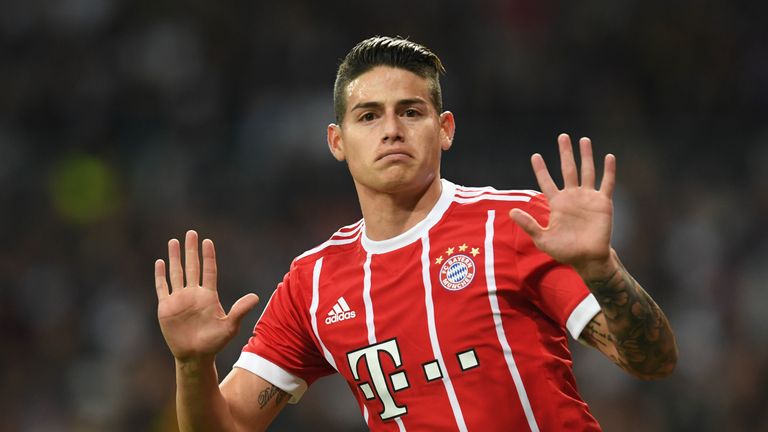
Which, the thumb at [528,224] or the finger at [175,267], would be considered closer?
the thumb at [528,224]

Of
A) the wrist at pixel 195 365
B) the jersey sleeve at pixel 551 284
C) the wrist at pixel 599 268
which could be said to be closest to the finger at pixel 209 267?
the wrist at pixel 195 365

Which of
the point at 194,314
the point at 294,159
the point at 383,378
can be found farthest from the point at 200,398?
the point at 294,159

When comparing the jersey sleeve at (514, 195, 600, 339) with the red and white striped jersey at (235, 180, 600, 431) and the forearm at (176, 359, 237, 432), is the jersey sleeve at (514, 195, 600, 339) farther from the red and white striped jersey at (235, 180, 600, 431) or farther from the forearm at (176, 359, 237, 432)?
the forearm at (176, 359, 237, 432)

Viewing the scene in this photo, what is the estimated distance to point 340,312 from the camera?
159 inches

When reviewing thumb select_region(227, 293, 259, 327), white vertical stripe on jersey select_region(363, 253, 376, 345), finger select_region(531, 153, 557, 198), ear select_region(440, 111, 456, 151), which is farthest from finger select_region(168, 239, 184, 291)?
finger select_region(531, 153, 557, 198)

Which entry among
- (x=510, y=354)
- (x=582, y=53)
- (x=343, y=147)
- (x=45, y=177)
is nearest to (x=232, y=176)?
(x=45, y=177)

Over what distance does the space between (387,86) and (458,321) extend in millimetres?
964

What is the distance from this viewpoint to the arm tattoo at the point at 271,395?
430cm

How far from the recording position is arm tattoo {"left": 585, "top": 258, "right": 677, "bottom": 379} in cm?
331

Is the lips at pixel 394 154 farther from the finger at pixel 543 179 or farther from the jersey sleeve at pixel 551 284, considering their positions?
the finger at pixel 543 179

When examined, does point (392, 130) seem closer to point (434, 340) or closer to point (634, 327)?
point (434, 340)

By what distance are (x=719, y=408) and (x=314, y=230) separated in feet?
12.8

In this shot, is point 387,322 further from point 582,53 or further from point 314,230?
point 582,53

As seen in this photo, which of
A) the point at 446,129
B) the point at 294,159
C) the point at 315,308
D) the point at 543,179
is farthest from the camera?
the point at 294,159
